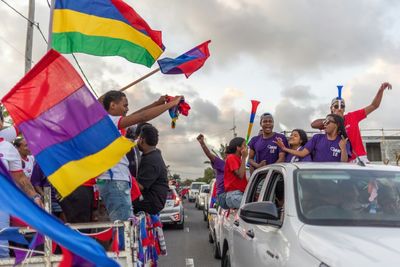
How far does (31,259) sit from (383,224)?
8.35 ft

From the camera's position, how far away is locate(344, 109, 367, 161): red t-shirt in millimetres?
6617

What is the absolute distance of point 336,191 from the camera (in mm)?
4027

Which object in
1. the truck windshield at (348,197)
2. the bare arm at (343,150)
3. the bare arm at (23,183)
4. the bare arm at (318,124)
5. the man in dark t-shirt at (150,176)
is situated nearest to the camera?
the truck windshield at (348,197)

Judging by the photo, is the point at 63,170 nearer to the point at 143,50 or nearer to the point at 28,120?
the point at 28,120

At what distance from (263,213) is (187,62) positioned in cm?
326

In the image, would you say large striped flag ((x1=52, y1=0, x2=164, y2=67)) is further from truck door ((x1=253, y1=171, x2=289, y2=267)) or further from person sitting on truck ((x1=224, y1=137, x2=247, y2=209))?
truck door ((x1=253, y1=171, x2=289, y2=267))

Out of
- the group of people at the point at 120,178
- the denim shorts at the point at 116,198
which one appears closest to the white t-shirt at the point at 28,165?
the group of people at the point at 120,178

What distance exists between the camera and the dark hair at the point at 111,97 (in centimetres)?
496

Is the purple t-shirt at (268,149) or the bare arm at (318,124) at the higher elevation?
the bare arm at (318,124)

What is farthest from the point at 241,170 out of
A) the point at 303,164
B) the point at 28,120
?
the point at 28,120

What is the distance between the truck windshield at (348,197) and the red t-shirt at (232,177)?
2250 mm

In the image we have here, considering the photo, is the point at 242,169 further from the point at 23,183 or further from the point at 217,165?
the point at 23,183

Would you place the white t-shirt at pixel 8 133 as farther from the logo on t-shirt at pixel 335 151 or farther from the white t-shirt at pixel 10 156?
the logo on t-shirt at pixel 335 151

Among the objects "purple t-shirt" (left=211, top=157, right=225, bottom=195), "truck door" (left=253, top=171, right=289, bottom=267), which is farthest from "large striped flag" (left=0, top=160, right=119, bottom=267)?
"purple t-shirt" (left=211, top=157, right=225, bottom=195)
